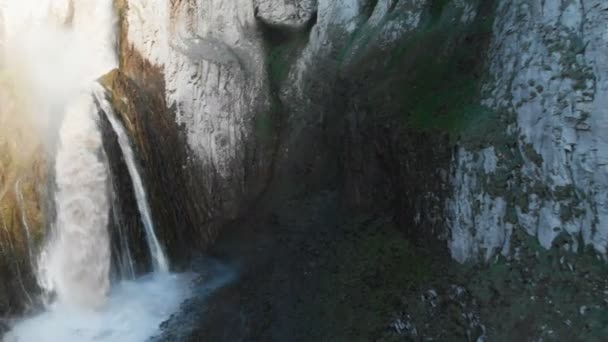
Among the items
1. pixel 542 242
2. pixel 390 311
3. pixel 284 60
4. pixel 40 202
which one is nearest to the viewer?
pixel 542 242

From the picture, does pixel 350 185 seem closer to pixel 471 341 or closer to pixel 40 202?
pixel 471 341

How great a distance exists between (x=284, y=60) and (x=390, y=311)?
6987mm

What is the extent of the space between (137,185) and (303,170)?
11.9 feet

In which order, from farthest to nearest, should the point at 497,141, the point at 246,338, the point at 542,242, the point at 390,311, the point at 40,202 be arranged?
1. the point at 40,202
2. the point at 246,338
3. the point at 390,311
4. the point at 497,141
5. the point at 542,242

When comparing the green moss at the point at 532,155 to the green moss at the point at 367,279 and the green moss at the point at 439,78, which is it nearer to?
the green moss at the point at 439,78

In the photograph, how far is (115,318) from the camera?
9125 millimetres

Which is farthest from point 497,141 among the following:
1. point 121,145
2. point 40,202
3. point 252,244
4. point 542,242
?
point 40,202

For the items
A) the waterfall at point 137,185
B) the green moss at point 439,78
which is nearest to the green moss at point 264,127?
the waterfall at point 137,185

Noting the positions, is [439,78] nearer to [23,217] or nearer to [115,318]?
[115,318]

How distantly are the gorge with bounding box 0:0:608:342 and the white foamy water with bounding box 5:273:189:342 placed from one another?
4 centimetres

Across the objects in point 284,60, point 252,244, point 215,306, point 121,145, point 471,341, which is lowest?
point 471,341

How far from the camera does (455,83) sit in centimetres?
840

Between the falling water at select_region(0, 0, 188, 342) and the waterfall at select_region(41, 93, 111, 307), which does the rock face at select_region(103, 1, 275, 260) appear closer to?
the falling water at select_region(0, 0, 188, 342)

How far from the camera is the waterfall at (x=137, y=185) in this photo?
10.2m
